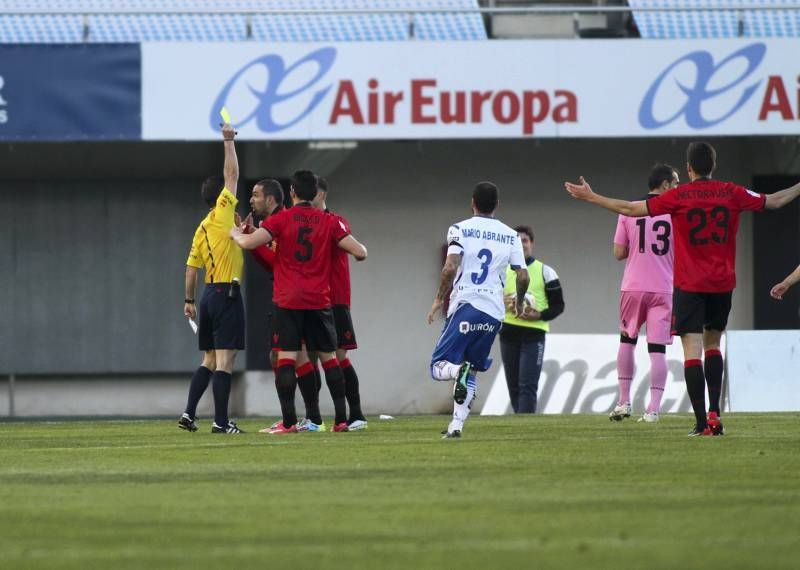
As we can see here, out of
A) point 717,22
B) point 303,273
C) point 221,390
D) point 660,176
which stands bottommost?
point 221,390

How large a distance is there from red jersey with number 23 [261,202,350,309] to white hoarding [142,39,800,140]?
295 inches

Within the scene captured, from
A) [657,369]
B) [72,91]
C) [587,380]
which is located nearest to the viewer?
[657,369]

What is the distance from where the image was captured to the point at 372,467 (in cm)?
952

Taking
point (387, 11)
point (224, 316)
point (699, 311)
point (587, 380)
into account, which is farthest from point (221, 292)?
point (387, 11)

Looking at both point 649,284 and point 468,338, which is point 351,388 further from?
point 649,284

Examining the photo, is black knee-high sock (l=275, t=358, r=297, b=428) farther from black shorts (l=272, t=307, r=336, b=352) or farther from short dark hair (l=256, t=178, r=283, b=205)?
short dark hair (l=256, t=178, r=283, b=205)

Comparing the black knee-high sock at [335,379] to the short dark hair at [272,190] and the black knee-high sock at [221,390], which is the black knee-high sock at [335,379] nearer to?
the black knee-high sock at [221,390]

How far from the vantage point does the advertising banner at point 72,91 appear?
66.6 ft

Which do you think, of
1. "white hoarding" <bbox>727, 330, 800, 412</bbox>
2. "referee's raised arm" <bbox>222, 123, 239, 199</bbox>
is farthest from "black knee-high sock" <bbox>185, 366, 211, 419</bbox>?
"white hoarding" <bbox>727, 330, 800, 412</bbox>

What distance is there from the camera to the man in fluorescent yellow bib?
18141 millimetres

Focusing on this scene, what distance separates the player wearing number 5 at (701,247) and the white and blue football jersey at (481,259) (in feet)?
2.26

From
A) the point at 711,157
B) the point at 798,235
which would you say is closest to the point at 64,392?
the point at 798,235

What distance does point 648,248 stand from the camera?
14.7 meters

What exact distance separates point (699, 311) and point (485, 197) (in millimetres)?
1694
